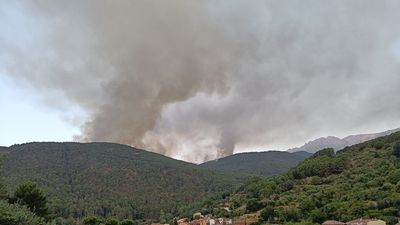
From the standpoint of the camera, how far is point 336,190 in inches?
2430

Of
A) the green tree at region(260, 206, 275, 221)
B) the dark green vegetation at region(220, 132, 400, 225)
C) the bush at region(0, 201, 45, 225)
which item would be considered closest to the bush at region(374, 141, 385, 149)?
the dark green vegetation at region(220, 132, 400, 225)

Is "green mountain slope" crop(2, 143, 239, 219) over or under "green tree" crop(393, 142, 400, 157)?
over

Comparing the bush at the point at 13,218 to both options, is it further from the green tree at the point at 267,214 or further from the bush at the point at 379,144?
the bush at the point at 379,144

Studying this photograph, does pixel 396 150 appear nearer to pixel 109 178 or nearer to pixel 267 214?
pixel 267 214

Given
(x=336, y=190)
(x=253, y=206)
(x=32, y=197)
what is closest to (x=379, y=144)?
(x=336, y=190)

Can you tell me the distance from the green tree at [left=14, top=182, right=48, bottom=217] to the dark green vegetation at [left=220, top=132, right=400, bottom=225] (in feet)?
95.3

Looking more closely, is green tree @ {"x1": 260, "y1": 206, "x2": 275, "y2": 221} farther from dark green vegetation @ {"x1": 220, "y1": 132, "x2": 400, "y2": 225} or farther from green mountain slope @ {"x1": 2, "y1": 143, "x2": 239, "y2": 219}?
green mountain slope @ {"x1": 2, "y1": 143, "x2": 239, "y2": 219}

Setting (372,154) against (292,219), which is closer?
(292,219)

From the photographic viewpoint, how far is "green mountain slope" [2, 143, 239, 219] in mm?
105188

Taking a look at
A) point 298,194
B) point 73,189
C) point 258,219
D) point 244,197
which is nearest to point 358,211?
point 258,219

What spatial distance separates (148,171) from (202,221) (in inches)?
3563

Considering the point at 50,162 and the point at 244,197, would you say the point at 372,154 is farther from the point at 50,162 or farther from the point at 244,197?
the point at 50,162

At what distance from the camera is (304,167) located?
8075cm

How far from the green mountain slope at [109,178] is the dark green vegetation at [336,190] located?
3446cm
